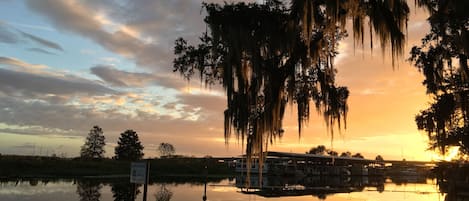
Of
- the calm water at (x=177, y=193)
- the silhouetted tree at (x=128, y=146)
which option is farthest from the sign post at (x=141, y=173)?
the silhouetted tree at (x=128, y=146)

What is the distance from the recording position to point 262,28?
10391 millimetres

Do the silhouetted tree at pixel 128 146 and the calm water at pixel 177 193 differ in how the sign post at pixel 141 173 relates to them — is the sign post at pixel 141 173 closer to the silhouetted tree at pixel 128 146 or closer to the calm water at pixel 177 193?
the calm water at pixel 177 193

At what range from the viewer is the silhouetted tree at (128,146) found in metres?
90.1

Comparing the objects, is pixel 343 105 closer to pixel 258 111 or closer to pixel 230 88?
pixel 258 111

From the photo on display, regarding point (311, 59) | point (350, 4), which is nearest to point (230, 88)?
point (311, 59)

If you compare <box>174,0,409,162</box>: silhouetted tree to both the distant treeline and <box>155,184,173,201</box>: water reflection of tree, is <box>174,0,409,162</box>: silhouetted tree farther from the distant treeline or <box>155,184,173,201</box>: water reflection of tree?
the distant treeline

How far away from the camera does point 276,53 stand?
10.5 m

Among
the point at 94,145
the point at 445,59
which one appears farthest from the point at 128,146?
the point at 445,59

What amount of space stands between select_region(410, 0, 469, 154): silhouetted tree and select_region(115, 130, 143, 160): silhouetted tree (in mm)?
74336

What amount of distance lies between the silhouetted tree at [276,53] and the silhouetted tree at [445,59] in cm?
107

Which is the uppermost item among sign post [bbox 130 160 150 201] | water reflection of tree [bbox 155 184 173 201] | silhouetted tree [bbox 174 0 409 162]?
silhouetted tree [bbox 174 0 409 162]

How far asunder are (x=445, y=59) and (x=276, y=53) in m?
7.06

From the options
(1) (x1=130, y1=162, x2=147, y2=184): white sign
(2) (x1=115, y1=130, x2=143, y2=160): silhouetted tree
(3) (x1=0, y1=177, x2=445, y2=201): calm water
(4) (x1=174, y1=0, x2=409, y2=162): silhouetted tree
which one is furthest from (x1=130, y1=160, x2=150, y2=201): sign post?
(2) (x1=115, y1=130, x2=143, y2=160): silhouetted tree

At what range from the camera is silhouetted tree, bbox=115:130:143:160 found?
295 feet
